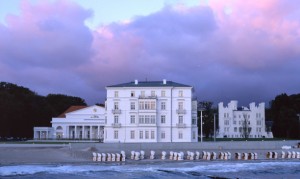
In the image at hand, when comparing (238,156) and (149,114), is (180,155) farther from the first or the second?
(149,114)

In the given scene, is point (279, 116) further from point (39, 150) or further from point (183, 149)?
point (39, 150)

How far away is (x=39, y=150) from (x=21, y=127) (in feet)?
191

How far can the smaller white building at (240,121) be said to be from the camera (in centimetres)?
13350

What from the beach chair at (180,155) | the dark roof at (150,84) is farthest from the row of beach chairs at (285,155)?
the dark roof at (150,84)

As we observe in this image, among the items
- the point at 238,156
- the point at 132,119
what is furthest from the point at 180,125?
the point at 238,156

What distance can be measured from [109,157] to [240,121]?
8939 cm

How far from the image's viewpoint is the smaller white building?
133500 mm

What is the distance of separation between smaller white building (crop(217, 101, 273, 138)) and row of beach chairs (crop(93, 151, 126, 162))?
82.2 meters

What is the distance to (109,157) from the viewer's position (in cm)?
5288

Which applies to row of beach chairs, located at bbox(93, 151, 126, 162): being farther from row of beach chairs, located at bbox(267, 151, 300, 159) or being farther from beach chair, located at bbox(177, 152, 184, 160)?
row of beach chairs, located at bbox(267, 151, 300, 159)

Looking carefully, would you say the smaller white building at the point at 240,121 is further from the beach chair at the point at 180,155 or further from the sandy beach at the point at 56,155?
the beach chair at the point at 180,155

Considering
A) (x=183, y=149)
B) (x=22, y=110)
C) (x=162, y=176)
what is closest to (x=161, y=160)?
(x=183, y=149)

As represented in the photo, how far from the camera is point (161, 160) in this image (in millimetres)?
53688

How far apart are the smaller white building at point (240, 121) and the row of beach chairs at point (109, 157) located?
82.2 m
